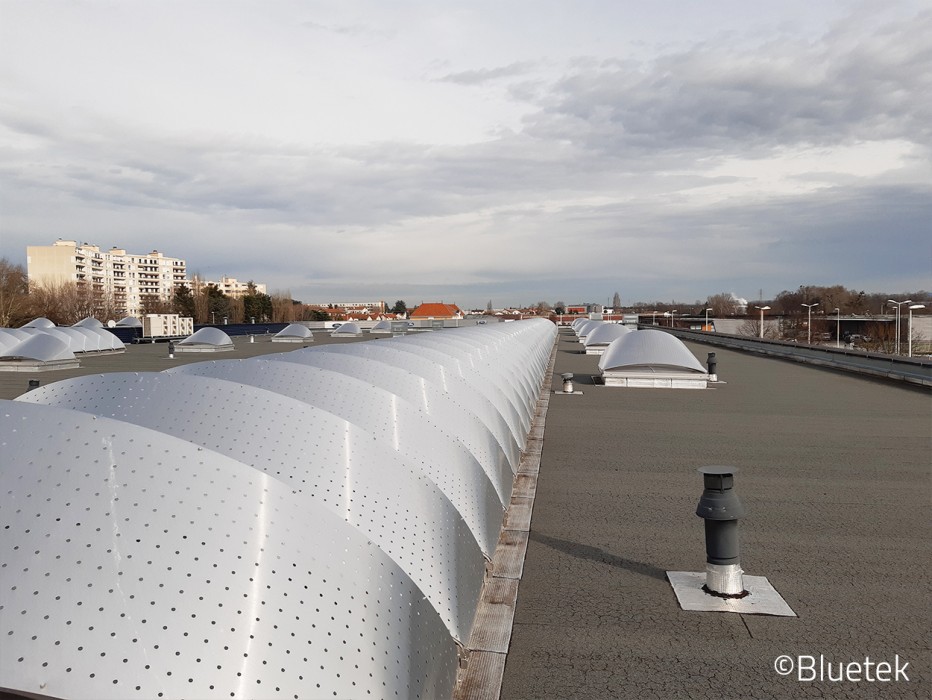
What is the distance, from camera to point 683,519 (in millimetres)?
7871

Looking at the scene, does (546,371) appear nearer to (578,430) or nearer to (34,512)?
(578,430)

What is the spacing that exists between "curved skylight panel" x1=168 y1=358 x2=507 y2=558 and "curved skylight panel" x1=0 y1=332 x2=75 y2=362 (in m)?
31.8

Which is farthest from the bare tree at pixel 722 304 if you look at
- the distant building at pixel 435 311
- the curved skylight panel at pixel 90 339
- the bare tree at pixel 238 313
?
the curved skylight panel at pixel 90 339

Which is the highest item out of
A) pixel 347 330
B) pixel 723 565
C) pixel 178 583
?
pixel 178 583

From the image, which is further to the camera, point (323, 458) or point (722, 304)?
point (722, 304)

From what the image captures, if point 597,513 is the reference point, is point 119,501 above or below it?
above

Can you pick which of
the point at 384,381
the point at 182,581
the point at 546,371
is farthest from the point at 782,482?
the point at 546,371

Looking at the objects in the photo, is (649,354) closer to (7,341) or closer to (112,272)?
(7,341)

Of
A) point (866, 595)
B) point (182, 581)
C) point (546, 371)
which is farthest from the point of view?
point (546, 371)

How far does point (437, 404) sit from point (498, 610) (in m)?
2.65

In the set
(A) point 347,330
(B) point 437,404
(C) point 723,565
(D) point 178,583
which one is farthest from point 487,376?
(A) point 347,330

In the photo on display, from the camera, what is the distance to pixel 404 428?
6.25m

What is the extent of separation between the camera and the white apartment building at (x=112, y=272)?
126 m

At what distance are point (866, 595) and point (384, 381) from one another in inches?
193
